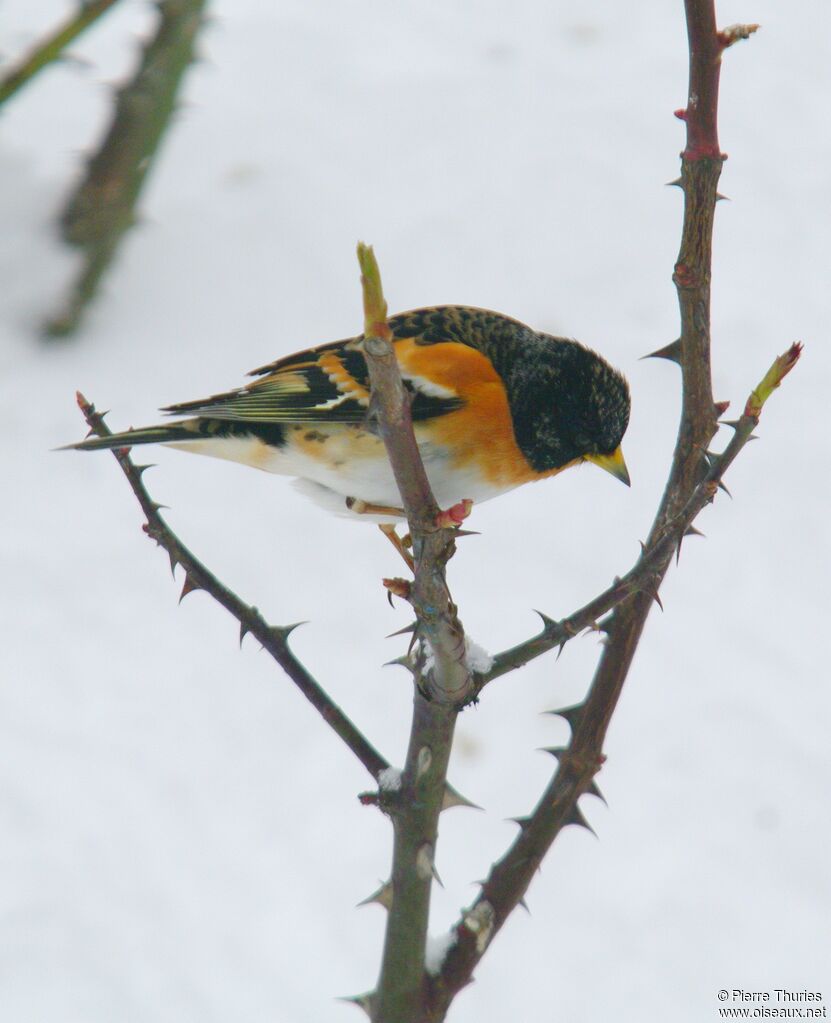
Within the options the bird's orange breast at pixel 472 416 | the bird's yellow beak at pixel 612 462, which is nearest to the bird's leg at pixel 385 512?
the bird's orange breast at pixel 472 416


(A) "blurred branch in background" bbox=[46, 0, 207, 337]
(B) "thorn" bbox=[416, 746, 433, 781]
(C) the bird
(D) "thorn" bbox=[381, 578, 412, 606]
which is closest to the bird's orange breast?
(C) the bird

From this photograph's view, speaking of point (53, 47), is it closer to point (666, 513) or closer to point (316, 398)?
point (316, 398)

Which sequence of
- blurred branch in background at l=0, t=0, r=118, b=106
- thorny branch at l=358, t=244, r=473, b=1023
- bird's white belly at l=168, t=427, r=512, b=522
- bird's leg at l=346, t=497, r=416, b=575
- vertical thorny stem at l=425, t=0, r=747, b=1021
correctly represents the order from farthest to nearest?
blurred branch in background at l=0, t=0, r=118, b=106, bird's leg at l=346, t=497, r=416, b=575, bird's white belly at l=168, t=427, r=512, b=522, vertical thorny stem at l=425, t=0, r=747, b=1021, thorny branch at l=358, t=244, r=473, b=1023

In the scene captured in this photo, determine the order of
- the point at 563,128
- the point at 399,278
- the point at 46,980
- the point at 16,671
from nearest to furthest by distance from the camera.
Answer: the point at 46,980
the point at 16,671
the point at 399,278
the point at 563,128

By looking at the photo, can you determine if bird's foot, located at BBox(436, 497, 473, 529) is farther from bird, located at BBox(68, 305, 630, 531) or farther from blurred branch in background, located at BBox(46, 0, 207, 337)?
blurred branch in background, located at BBox(46, 0, 207, 337)

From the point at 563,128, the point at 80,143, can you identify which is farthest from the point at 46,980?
the point at 563,128

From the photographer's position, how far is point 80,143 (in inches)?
239

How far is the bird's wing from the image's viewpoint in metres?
2.71

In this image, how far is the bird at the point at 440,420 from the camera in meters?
2.70

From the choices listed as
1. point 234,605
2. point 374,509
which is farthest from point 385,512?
point 234,605

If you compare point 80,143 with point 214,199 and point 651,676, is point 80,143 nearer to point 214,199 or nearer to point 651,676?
point 214,199

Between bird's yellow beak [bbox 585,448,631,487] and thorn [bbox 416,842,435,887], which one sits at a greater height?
bird's yellow beak [bbox 585,448,631,487]

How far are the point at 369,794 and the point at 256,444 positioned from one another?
1026 mm

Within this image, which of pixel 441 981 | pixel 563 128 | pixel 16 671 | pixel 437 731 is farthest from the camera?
pixel 563 128
